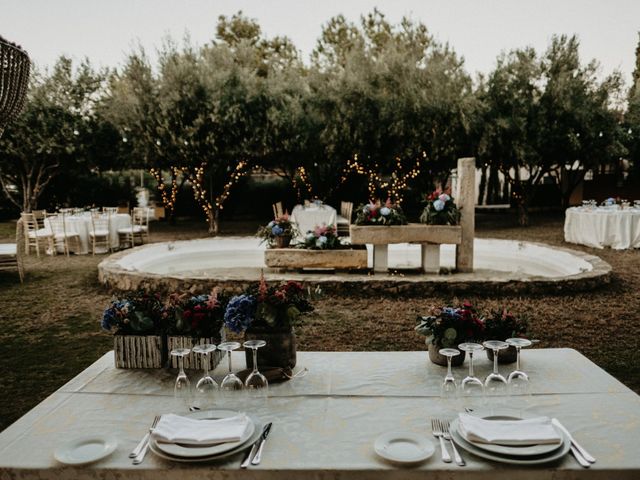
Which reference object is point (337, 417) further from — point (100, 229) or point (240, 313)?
point (100, 229)

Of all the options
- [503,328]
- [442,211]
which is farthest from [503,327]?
[442,211]

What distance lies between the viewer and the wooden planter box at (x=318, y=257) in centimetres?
805

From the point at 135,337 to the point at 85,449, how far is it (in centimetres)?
76

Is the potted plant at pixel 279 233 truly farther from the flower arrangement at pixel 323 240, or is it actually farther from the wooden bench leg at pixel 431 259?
the wooden bench leg at pixel 431 259

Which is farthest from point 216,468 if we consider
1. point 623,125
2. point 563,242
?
point 623,125

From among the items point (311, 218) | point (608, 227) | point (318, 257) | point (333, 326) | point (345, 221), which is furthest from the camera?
point (345, 221)

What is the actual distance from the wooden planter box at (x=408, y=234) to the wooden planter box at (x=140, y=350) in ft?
18.5

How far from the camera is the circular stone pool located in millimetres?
7023

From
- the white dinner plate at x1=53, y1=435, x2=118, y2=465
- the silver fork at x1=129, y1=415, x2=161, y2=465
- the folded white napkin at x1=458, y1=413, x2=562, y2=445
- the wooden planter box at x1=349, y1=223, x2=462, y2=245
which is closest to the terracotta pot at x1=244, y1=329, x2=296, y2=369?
the silver fork at x1=129, y1=415, x2=161, y2=465

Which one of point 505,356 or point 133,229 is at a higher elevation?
point 133,229

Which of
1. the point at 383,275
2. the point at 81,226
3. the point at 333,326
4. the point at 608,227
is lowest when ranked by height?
the point at 333,326

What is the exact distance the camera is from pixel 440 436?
172 centimetres

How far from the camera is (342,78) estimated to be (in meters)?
15.1

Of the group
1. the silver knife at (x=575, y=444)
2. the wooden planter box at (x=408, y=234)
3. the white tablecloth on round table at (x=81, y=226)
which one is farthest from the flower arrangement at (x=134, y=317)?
the white tablecloth on round table at (x=81, y=226)
